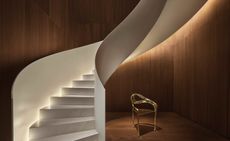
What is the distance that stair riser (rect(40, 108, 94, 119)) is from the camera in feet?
10.6

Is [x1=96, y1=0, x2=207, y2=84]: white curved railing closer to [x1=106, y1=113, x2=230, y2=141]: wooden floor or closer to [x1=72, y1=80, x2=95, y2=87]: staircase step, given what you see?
[x1=72, y1=80, x2=95, y2=87]: staircase step

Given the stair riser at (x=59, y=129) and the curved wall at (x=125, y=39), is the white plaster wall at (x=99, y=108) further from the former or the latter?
the curved wall at (x=125, y=39)

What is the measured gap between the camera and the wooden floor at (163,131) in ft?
11.4

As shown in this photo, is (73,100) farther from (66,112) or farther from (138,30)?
(138,30)

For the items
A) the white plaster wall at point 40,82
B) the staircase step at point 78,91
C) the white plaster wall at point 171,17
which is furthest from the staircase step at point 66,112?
the white plaster wall at point 171,17

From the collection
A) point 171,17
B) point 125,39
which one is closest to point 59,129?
point 125,39

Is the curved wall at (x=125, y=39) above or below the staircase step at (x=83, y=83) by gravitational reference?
above

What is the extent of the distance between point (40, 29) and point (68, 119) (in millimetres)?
1684

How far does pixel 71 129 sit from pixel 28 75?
92 cm

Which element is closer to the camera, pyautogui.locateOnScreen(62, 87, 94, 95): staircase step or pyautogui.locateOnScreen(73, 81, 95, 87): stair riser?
pyautogui.locateOnScreen(62, 87, 94, 95): staircase step

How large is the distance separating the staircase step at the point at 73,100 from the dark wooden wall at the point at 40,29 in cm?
74

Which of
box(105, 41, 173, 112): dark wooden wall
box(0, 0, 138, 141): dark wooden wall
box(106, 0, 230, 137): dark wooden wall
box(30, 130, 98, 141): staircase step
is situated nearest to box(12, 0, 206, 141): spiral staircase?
box(30, 130, 98, 141): staircase step

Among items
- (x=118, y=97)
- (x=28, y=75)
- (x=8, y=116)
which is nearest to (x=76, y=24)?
(x=118, y=97)

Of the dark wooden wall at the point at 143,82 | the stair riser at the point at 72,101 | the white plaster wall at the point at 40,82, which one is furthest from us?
the dark wooden wall at the point at 143,82
